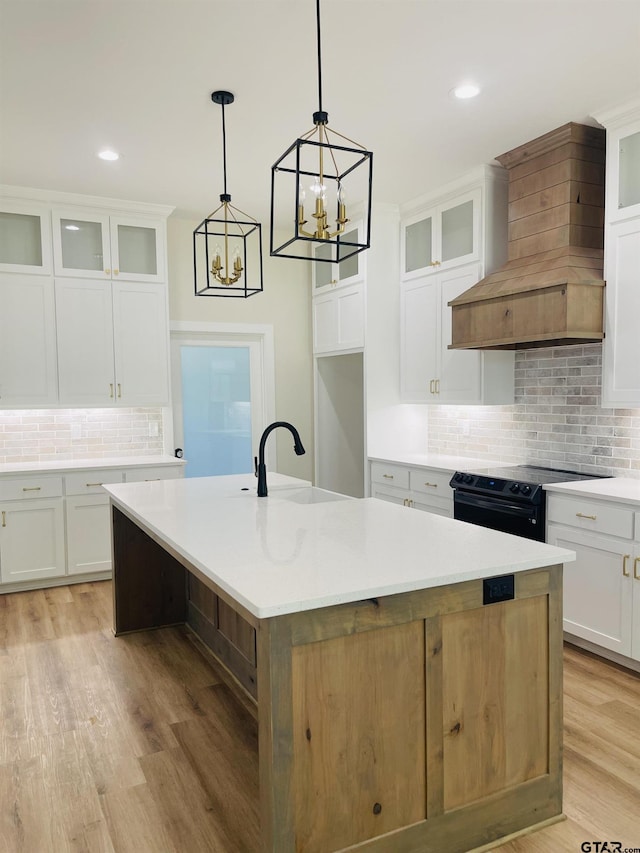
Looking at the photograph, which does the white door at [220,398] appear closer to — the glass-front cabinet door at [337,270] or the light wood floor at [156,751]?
the glass-front cabinet door at [337,270]

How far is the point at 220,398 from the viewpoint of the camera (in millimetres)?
5773

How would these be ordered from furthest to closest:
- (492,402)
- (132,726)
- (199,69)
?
(492,402) < (199,69) < (132,726)

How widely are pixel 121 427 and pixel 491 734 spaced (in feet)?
13.6

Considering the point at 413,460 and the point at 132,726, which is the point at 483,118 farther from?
the point at 132,726

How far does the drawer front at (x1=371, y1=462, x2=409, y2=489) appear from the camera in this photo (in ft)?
15.9

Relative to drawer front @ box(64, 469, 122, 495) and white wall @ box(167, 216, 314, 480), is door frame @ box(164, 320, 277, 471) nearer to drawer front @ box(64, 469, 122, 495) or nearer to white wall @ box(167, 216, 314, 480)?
white wall @ box(167, 216, 314, 480)

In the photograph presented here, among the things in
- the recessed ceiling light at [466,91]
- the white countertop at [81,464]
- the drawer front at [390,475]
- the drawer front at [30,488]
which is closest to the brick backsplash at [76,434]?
the white countertop at [81,464]

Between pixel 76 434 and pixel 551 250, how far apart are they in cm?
375

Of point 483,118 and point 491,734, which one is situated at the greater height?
point 483,118

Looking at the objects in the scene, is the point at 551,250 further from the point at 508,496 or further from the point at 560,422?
the point at 508,496

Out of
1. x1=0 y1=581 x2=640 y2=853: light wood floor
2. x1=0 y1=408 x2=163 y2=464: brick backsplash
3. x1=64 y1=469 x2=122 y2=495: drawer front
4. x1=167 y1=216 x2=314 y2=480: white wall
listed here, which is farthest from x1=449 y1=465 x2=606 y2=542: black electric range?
x1=0 y1=408 x2=163 y2=464: brick backsplash

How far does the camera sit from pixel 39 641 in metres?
3.74

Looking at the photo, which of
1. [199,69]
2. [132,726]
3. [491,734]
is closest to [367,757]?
[491,734]

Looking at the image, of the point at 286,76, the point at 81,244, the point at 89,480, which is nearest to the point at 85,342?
the point at 81,244
